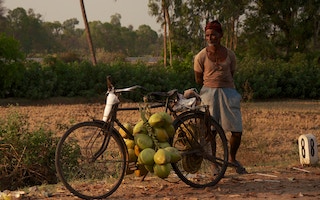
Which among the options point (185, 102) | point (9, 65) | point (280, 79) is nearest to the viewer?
point (185, 102)

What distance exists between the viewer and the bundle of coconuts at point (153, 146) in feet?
19.4

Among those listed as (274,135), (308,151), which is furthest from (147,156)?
(274,135)

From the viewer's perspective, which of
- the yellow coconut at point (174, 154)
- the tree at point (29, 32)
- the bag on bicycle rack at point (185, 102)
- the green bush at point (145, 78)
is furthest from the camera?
the tree at point (29, 32)

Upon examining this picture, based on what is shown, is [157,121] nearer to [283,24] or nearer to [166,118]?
[166,118]

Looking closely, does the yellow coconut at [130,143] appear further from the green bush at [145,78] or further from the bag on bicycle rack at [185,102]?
the green bush at [145,78]

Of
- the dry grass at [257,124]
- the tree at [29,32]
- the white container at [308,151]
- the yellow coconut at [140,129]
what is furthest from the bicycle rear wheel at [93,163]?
the tree at [29,32]

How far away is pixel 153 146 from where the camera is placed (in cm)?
607

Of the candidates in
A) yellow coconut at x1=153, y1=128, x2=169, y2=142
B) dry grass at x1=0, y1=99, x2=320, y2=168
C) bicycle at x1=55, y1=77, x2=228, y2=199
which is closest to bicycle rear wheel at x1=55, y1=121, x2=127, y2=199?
bicycle at x1=55, y1=77, x2=228, y2=199

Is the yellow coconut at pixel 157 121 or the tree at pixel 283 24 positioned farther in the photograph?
the tree at pixel 283 24

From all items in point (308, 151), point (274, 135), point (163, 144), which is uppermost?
point (163, 144)

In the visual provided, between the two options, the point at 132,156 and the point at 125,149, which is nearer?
the point at 125,149

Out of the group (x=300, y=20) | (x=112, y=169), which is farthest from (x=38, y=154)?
(x=300, y=20)

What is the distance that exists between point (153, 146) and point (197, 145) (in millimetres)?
626

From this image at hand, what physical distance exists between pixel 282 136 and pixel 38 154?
717 centimetres
